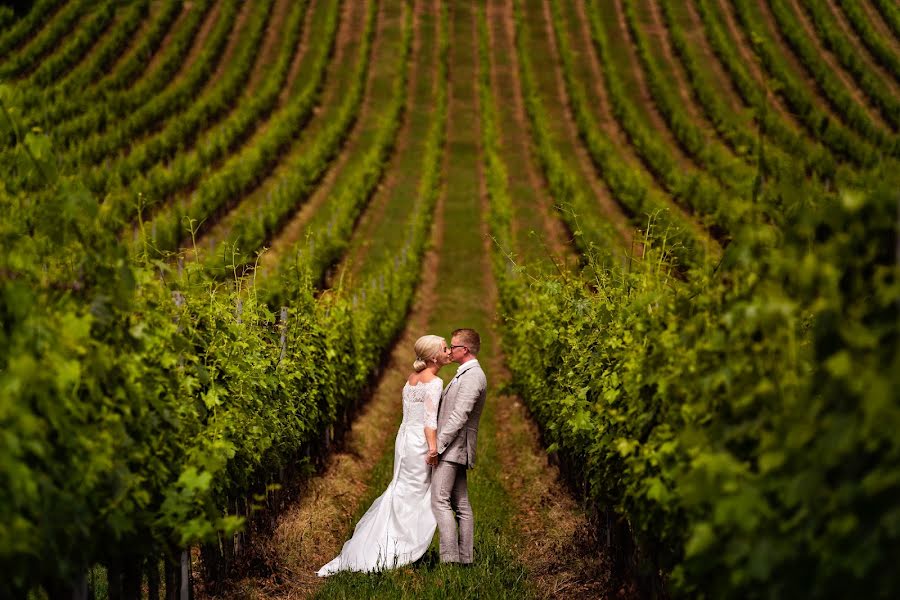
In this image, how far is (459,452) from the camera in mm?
7480

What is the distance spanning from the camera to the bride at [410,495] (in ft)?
24.7

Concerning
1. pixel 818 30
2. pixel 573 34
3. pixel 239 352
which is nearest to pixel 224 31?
pixel 573 34

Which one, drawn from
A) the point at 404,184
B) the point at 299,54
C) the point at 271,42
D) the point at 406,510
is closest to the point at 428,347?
the point at 406,510

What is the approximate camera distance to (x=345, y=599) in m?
6.55

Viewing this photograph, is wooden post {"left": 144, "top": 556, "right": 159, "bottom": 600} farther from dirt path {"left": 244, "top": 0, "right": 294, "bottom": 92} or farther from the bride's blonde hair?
dirt path {"left": 244, "top": 0, "right": 294, "bottom": 92}

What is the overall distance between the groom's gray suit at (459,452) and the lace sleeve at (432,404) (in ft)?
0.29

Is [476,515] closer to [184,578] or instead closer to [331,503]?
[331,503]

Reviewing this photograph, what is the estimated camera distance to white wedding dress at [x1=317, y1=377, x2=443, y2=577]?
7.52 meters

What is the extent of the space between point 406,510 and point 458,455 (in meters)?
0.64

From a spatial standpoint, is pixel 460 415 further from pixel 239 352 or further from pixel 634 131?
pixel 634 131

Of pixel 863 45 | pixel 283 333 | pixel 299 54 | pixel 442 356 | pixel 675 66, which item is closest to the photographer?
pixel 442 356

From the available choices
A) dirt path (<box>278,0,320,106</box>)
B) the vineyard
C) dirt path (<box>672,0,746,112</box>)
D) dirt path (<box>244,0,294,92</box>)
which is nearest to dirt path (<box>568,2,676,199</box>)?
dirt path (<box>672,0,746,112</box>)

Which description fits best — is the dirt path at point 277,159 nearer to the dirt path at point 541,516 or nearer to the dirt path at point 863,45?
the dirt path at point 541,516

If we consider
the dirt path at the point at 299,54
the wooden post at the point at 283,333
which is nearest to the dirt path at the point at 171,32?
the dirt path at the point at 299,54
